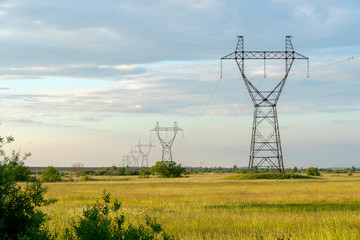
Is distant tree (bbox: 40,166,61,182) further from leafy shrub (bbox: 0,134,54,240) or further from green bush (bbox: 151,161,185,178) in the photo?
leafy shrub (bbox: 0,134,54,240)

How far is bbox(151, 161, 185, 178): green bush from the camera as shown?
13788cm

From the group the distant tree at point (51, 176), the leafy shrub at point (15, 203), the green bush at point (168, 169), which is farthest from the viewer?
the green bush at point (168, 169)

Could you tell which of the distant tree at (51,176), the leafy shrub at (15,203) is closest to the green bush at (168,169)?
the distant tree at (51,176)

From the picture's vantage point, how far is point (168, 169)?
139250 mm

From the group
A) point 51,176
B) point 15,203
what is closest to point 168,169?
point 51,176

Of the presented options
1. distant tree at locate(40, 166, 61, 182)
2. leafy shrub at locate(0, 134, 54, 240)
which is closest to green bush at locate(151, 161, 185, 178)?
distant tree at locate(40, 166, 61, 182)

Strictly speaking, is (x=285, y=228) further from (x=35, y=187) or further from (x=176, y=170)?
(x=176, y=170)

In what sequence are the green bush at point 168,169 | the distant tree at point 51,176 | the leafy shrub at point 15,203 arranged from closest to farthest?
the leafy shrub at point 15,203 < the distant tree at point 51,176 < the green bush at point 168,169

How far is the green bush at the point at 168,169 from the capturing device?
137875 mm

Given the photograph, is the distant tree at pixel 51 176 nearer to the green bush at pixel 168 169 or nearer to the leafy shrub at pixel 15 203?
the green bush at pixel 168 169

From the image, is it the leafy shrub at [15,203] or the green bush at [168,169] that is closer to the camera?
the leafy shrub at [15,203]

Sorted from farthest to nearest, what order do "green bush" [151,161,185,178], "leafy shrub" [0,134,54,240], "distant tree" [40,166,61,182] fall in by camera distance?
"green bush" [151,161,185,178], "distant tree" [40,166,61,182], "leafy shrub" [0,134,54,240]

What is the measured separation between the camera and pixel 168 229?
1858 centimetres

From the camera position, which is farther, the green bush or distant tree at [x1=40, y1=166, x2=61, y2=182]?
the green bush
